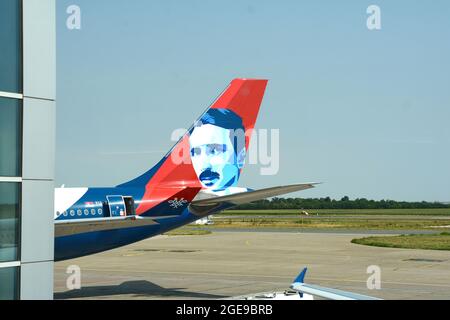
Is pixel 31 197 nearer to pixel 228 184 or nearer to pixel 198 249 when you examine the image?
pixel 228 184

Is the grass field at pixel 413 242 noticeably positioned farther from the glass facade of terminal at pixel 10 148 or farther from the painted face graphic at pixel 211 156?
the glass facade of terminal at pixel 10 148

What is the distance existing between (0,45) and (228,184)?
19.9 meters

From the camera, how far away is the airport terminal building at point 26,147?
14727mm

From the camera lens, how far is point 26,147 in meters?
15.0

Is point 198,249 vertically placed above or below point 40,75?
below

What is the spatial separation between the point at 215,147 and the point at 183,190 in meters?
3.05

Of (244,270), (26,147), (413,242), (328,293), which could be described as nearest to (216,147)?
(244,270)

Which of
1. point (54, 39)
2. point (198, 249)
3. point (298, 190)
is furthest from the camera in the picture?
point (198, 249)

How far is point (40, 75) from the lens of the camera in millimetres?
15430

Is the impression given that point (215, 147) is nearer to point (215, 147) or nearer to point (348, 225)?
point (215, 147)

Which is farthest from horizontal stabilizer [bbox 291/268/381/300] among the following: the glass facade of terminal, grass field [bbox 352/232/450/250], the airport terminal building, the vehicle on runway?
grass field [bbox 352/232/450/250]

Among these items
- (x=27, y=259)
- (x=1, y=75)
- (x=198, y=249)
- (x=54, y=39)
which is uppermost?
(x=54, y=39)

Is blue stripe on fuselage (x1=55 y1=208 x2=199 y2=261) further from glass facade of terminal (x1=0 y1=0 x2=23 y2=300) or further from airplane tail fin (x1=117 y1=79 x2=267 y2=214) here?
glass facade of terminal (x1=0 y1=0 x2=23 y2=300)
